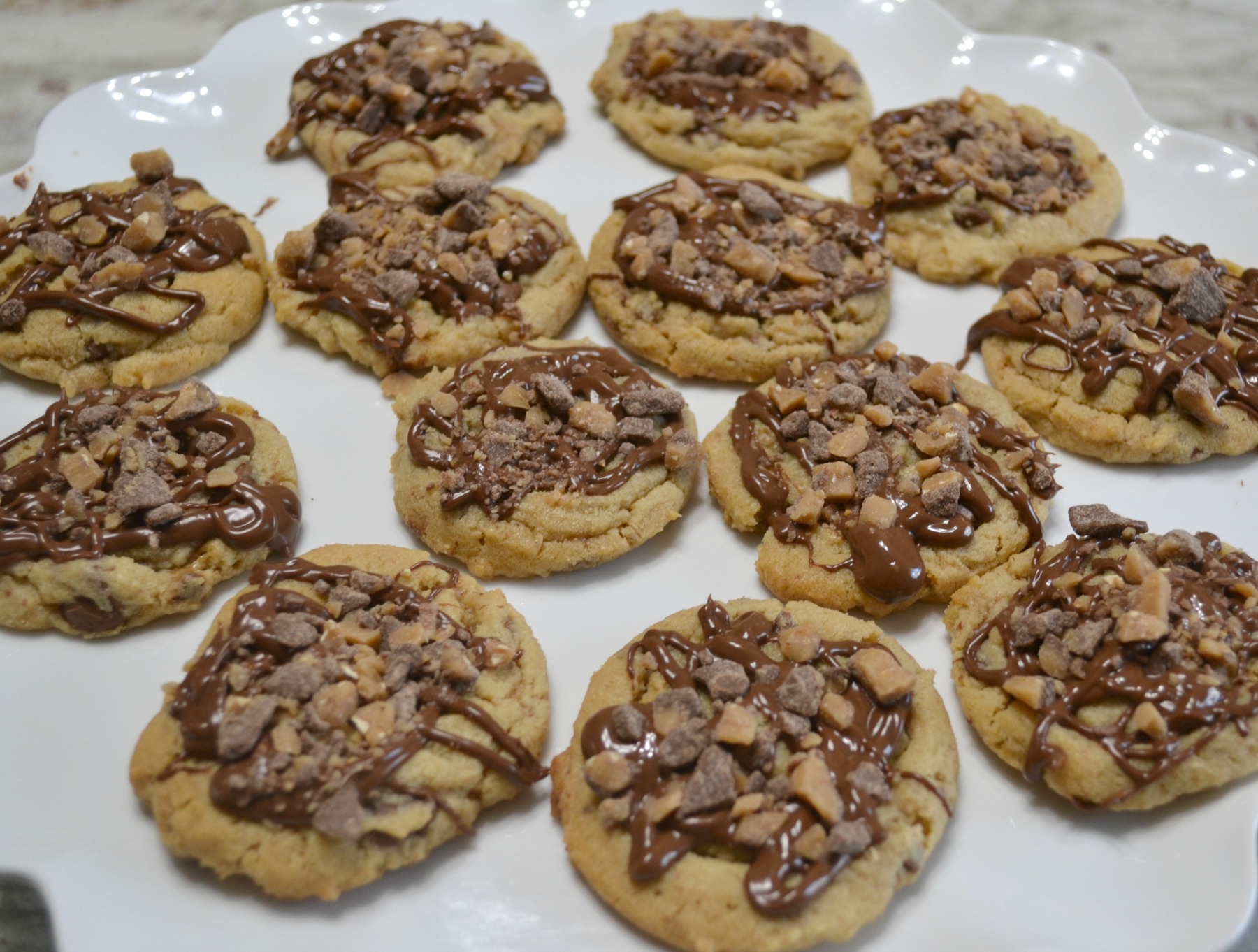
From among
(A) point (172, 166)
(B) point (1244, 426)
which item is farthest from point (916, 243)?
(A) point (172, 166)

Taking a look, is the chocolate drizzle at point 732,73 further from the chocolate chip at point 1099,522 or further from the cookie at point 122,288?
the chocolate chip at point 1099,522

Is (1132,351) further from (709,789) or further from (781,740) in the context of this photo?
(709,789)

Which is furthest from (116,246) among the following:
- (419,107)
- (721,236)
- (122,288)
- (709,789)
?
(709,789)

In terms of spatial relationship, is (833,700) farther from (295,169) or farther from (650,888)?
(295,169)


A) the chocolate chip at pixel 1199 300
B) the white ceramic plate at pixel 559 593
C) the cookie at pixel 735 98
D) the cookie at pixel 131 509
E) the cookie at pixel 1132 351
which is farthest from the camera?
the cookie at pixel 735 98

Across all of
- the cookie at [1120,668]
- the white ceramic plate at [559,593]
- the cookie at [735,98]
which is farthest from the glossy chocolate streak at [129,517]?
→ the cookie at [735,98]

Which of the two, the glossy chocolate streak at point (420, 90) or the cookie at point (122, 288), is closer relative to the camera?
the cookie at point (122, 288)

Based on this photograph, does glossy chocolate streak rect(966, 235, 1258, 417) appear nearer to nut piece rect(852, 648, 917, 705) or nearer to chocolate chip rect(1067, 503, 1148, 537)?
chocolate chip rect(1067, 503, 1148, 537)
